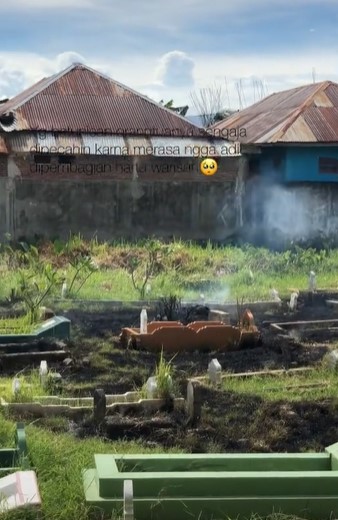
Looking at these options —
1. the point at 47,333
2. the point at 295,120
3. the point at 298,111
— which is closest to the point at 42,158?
the point at 295,120

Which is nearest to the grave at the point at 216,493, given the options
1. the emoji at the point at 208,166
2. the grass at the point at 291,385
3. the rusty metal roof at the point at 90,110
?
the grass at the point at 291,385

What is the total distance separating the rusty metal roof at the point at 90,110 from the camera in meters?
20.4

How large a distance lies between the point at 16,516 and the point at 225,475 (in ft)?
3.83

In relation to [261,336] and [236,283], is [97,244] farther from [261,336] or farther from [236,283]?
[261,336]

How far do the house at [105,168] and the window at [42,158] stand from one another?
0.9 inches

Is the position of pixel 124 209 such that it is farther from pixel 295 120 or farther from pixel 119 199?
pixel 295 120

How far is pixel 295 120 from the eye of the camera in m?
21.3

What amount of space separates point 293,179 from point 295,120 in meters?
1.47

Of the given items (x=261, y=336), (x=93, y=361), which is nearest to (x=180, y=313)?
(x=261, y=336)

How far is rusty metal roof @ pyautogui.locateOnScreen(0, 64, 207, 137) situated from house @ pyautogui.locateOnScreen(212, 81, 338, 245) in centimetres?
151

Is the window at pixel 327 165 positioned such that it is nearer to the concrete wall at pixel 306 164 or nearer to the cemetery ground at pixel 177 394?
the concrete wall at pixel 306 164

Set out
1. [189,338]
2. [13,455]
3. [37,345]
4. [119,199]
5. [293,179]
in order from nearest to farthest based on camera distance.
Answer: [13,455], [37,345], [189,338], [119,199], [293,179]

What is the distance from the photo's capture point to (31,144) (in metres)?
19.6

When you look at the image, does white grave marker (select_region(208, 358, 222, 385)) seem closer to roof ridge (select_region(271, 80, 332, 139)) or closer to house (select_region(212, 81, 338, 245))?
house (select_region(212, 81, 338, 245))
